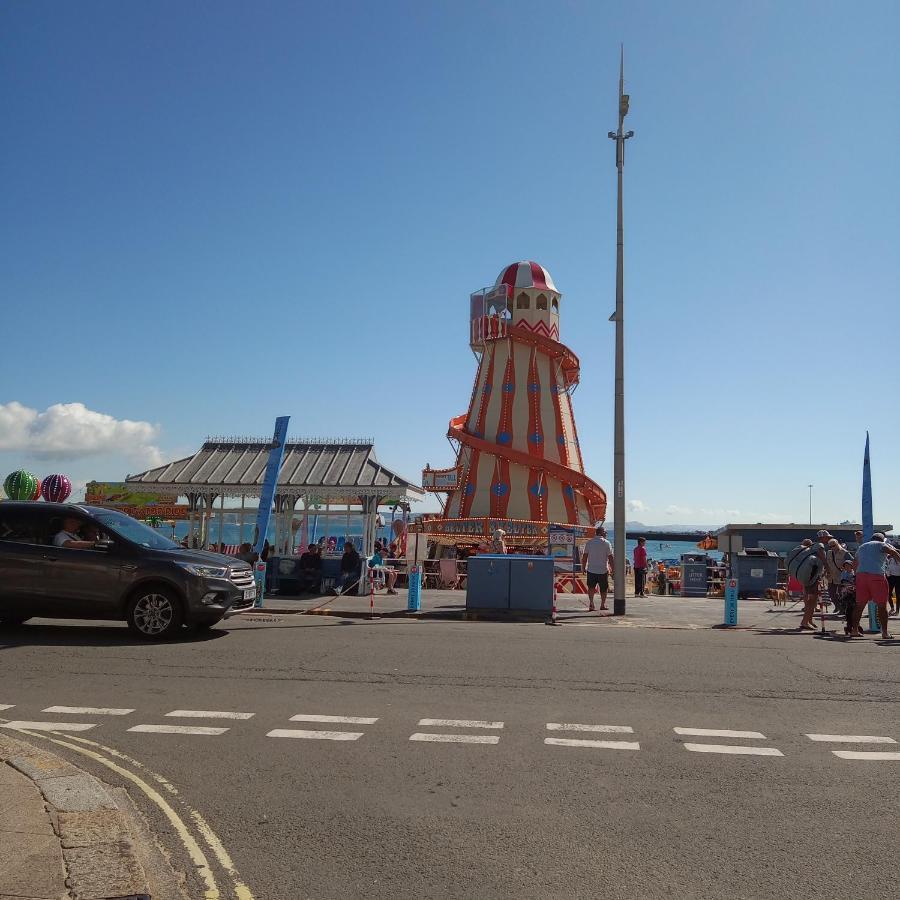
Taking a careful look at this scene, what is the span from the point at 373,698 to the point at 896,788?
4.58 meters

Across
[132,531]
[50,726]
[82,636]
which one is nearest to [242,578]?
[132,531]

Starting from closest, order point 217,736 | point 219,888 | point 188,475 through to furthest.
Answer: point 219,888 < point 217,736 < point 188,475

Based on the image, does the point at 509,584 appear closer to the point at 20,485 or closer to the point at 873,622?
the point at 873,622

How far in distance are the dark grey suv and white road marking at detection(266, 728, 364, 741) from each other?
5180 millimetres

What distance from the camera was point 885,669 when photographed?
1023 cm

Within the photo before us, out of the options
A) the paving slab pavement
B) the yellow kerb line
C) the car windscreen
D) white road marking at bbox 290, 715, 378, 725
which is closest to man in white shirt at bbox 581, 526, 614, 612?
the car windscreen

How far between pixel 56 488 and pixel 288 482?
26.6 ft

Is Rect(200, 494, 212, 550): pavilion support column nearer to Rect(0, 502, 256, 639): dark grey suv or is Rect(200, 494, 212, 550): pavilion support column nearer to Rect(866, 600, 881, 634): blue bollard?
Rect(0, 502, 256, 639): dark grey suv

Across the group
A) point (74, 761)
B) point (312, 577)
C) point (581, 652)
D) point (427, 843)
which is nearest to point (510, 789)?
point (427, 843)

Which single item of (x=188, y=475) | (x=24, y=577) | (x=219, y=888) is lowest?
(x=219, y=888)

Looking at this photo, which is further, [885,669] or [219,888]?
[885,669]

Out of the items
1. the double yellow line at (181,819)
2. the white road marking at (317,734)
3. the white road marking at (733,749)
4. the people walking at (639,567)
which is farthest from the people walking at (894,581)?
the double yellow line at (181,819)

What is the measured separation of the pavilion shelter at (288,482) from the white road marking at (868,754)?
19.8 meters

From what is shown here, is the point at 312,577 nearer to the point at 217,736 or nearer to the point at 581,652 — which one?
the point at 581,652
